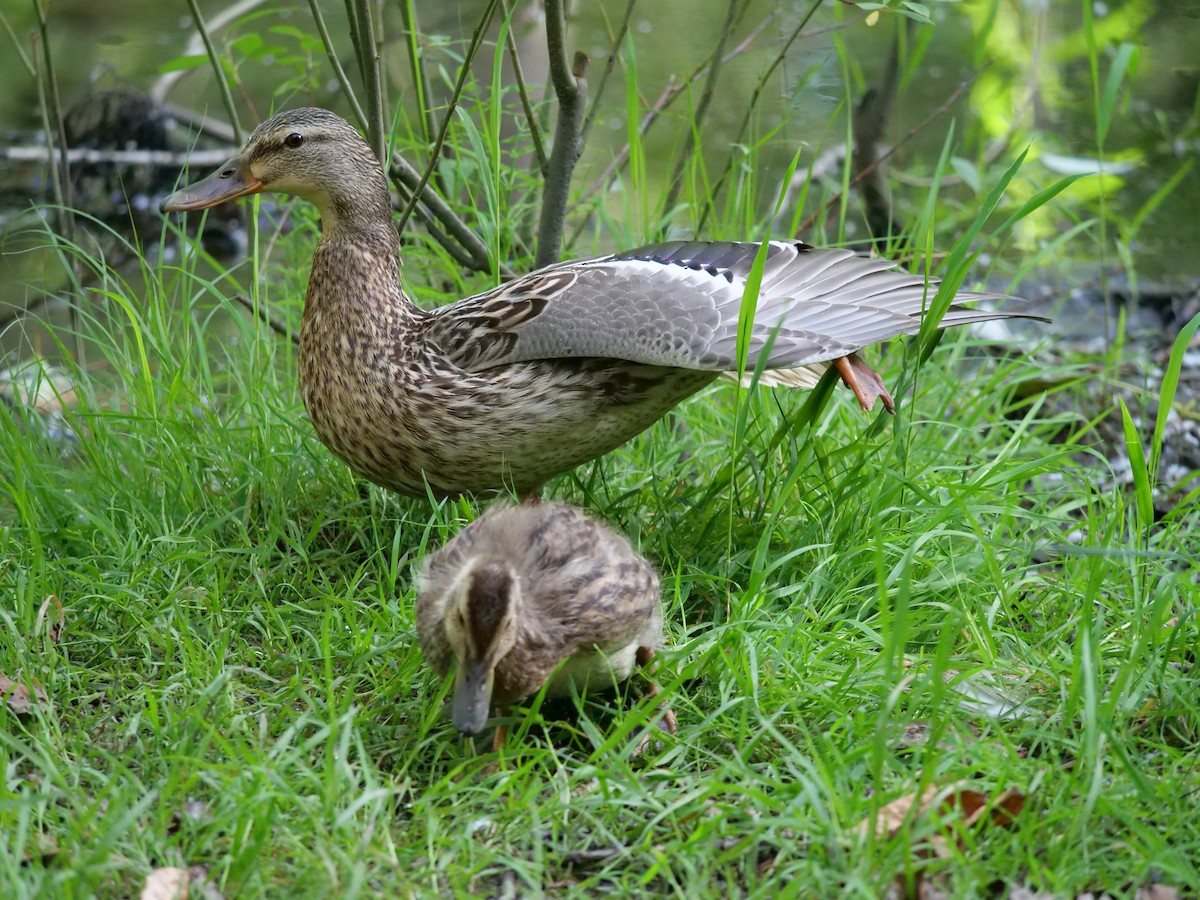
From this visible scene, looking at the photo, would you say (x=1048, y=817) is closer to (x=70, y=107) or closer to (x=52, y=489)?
(x=52, y=489)

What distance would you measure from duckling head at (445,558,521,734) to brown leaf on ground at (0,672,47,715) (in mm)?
964

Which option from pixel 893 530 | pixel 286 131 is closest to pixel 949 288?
pixel 893 530

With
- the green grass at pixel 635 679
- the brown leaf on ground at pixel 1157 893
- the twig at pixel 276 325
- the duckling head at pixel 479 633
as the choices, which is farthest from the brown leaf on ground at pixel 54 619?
the brown leaf on ground at pixel 1157 893

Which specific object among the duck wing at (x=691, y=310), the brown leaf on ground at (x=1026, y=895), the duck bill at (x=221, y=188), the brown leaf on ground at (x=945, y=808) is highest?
the duck bill at (x=221, y=188)

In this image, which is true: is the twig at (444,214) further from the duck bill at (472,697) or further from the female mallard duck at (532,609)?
the duck bill at (472,697)

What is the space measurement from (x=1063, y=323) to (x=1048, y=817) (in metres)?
4.06

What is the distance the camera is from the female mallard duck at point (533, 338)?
3369 mm

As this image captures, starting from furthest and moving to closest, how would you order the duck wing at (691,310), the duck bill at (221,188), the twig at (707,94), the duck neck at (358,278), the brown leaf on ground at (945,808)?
the twig at (707,94)
the duck bill at (221,188)
the duck neck at (358,278)
the duck wing at (691,310)
the brown leaf on ground at (945,808)

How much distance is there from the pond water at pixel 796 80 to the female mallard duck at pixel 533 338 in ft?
8.58

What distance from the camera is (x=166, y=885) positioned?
91.7 inches

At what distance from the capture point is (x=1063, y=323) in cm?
609

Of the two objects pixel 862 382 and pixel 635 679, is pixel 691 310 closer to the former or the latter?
pixel 862 382

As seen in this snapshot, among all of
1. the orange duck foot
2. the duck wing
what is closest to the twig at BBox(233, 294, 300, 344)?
the duck wing

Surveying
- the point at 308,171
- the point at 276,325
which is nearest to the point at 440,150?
the point at 308,171
